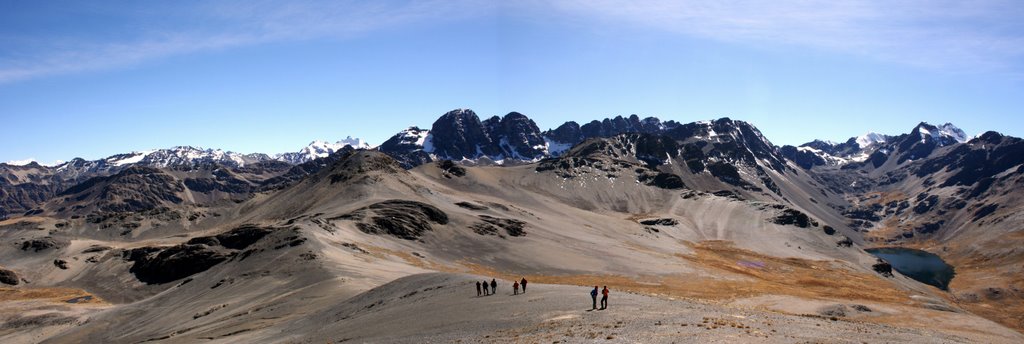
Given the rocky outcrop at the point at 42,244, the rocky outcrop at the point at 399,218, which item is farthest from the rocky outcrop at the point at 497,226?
the rocky outcrop at the point at 42,244

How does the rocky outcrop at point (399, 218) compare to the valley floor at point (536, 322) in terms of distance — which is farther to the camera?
the rocky outcrop at point (399, 218)

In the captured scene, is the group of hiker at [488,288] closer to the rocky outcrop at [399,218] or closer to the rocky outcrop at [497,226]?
the rocky outcrop at [399,218]

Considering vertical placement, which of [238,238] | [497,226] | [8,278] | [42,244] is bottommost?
[8,278]

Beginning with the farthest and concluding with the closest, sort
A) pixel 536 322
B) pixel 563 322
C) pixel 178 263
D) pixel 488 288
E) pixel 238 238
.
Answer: pixel 238 238, pixel 178 263, pixel 488 288, pixel 536 322, pixel 563 322

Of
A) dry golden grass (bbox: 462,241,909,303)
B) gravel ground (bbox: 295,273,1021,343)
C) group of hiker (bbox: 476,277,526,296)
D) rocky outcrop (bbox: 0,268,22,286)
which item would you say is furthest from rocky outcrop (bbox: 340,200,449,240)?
group of hiker (bbox: 476,277,526,296)

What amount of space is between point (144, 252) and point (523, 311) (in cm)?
14285

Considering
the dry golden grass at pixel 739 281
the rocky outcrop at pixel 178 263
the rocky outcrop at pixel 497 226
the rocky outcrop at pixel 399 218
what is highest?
the rocky outcrop at pixel 399 218

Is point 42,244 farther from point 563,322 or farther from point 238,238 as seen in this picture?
point 563,322

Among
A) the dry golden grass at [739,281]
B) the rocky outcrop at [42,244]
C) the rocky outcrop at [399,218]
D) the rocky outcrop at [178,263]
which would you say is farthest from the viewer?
the rocky outcrop at [42,244]

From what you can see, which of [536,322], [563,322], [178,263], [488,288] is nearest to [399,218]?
[178,263]

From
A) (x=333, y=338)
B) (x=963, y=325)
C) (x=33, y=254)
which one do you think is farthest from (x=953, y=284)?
(x=33, y=254)

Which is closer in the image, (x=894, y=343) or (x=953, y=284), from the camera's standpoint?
(x=894, y=343)

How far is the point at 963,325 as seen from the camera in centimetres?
9925

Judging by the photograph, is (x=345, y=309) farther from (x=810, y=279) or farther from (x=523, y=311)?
(x=810, y=279)
